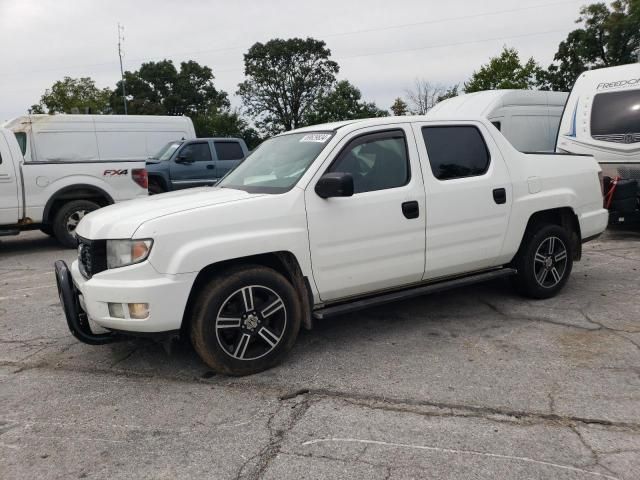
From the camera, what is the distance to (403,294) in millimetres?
4434

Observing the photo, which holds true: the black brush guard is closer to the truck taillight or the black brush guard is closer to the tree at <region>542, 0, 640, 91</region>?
the truck taillight

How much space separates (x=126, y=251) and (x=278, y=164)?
4.89ft

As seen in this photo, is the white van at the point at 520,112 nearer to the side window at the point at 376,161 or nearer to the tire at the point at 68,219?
the side window at the point at 376,161

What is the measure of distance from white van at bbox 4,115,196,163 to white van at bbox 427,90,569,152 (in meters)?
7.08

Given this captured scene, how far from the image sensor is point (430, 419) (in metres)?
3.19

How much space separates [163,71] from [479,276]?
187ft

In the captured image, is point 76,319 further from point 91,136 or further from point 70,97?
point 70,97

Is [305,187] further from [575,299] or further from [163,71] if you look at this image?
[163,71]

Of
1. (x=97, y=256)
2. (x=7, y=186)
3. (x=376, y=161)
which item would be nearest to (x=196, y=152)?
(x=7, y=186)

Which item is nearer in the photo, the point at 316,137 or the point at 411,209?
the point at 411,209

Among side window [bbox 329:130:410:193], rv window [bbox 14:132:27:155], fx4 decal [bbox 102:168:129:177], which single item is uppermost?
rv window [bbox 14:132:27:155]

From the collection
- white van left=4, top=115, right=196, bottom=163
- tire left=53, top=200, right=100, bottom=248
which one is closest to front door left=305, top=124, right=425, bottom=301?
tire left=53, top=200, right=100, bottom=248

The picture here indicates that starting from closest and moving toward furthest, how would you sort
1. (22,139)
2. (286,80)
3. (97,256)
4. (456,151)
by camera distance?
(97,256) → (456,151) → (22,139) → (286,80)

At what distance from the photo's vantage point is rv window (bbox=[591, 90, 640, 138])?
8492mm
